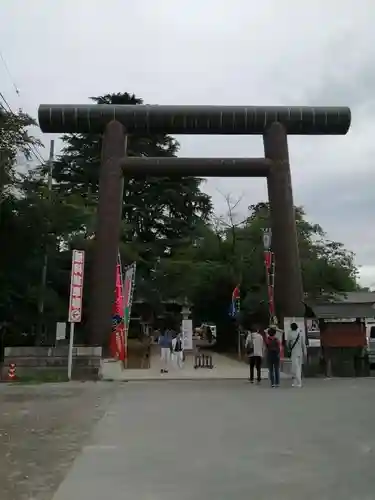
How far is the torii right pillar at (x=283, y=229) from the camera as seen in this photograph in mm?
24406

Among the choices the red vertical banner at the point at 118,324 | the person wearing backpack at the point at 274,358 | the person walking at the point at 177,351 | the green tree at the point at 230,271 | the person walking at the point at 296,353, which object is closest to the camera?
the person wearing backpack at the point at 274,358

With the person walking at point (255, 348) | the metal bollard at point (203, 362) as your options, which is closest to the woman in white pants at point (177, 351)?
the metal bollard at point (203, 362)

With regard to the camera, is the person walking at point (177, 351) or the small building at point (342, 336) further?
the person walking at point (177, 351)

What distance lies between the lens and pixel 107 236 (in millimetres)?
24297

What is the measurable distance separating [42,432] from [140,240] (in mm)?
33757

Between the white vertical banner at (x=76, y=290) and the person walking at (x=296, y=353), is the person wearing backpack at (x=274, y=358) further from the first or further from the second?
the white vertical banner at (x=76, y=290)

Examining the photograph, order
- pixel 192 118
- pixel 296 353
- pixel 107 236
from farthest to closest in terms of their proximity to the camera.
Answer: pixel 192 118 < pixel 107 236 < pixel 296 353

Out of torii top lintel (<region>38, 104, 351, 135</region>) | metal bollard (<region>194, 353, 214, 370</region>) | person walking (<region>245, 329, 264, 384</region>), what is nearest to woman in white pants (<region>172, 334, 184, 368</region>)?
metal bollard (<region>194, 353, 214, 370</region>)

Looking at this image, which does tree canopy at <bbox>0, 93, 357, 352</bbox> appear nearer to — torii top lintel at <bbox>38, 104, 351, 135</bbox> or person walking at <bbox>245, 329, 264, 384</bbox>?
torii top lintel at <bbox>38, 104, 351, 135</bbox>

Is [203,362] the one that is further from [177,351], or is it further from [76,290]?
[76,290]

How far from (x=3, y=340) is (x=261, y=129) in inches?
613

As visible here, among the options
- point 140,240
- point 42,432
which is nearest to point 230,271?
point 140,240

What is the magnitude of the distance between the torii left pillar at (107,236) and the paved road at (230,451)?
9.68 meters

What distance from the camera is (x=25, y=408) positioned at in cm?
1292
